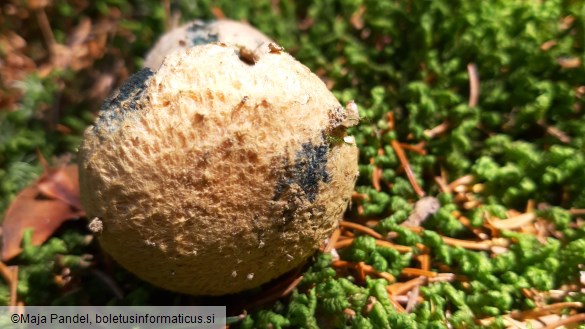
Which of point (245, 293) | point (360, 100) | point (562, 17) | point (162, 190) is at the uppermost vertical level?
point (562, 17)

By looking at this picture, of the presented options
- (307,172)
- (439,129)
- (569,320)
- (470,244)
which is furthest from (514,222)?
(307,172)

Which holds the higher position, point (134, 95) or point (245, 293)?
point (134, 95)

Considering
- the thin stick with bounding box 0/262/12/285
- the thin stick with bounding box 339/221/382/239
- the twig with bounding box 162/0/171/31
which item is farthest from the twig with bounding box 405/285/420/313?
the twig with bounding box 162/0/171/31

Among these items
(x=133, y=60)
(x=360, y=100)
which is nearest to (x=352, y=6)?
(x=360, y=100)

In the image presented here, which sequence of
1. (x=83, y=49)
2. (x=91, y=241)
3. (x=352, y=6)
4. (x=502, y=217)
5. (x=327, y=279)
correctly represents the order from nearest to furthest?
1. (x=327, y=279)
2. (x=502, y=217)
3. (x=91, y=241)
4. (x=352, y=6)
5. (x=83, y=49)

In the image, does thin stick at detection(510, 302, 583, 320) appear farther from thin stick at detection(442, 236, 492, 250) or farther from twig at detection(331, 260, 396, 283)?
twig at detection(331, 260, 396, 283)

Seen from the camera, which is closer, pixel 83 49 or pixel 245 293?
pixel 245 293

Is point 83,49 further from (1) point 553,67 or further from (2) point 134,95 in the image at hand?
(1) point 553,67
